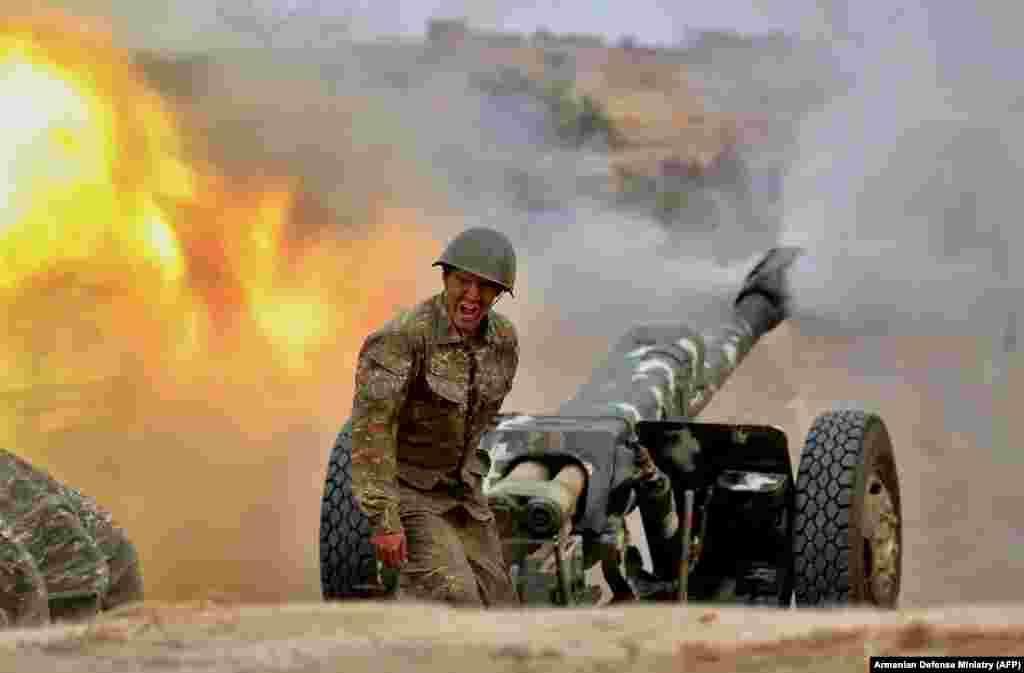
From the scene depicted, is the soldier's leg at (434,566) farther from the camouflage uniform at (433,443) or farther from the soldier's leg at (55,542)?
the soldier's leg at (55,542)

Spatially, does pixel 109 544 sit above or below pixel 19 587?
above

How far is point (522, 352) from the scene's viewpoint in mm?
13547

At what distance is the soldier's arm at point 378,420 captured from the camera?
437cm

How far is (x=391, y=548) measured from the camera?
170 inches

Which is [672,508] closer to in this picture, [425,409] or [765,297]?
[425,409]

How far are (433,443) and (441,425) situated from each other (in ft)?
0.22

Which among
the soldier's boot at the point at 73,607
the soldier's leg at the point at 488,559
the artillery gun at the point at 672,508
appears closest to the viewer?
the soldier's boot at the point at 73,607

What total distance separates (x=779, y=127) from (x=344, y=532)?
21.8 metres

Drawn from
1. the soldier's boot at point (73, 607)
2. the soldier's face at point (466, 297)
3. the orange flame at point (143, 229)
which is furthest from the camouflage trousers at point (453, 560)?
the orange flame at point (143, 229)

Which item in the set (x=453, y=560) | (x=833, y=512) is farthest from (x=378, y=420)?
(x=833, y=512)

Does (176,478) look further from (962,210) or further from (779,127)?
(779,127)

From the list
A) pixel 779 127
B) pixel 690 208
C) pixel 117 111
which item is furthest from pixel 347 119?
pixel 779 127

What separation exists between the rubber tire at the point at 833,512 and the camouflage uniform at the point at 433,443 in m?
1.23

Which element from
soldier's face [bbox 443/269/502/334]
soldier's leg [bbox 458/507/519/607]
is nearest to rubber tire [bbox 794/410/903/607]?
soldier's leg [bbox 458/507/519/607]
